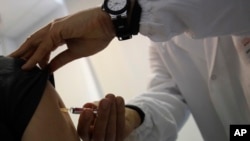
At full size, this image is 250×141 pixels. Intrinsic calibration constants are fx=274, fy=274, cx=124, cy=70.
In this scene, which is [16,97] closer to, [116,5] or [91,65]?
[116,5]

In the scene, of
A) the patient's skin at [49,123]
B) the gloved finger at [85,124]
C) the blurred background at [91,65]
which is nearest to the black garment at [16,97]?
the patient's skin at [49,123]

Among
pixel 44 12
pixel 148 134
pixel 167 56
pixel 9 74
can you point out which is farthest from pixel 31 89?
pixel 44 12

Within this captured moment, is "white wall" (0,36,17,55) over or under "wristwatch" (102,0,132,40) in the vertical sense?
under

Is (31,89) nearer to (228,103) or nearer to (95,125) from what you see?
(95,125)

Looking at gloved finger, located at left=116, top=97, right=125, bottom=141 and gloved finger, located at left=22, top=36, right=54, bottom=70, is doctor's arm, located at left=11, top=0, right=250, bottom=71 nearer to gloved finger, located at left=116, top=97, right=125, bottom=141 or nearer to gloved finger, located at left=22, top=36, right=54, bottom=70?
gloved finger, located at left=22, top=36, right=54, bottom=70

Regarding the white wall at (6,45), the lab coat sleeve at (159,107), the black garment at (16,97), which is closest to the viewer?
the black garment at (16,97)

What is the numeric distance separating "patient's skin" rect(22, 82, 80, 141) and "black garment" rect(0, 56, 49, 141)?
15mm

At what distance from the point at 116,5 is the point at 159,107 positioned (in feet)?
1.75

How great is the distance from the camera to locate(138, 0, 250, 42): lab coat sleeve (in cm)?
80

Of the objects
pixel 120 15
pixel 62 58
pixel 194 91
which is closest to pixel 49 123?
pixel 62 58

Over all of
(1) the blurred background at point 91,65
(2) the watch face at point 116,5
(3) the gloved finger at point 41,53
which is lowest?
(1) the blurred background at point 91,65

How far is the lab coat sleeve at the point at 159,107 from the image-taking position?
1108mm

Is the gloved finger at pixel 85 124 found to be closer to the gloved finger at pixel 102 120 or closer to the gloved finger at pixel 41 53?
the gloved finger at pixel 102 120

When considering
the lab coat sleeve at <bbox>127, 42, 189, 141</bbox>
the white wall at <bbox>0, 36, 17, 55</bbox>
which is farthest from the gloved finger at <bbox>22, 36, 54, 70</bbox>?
the white wall at <bbox>0, 36, 17, 55</bbox>
